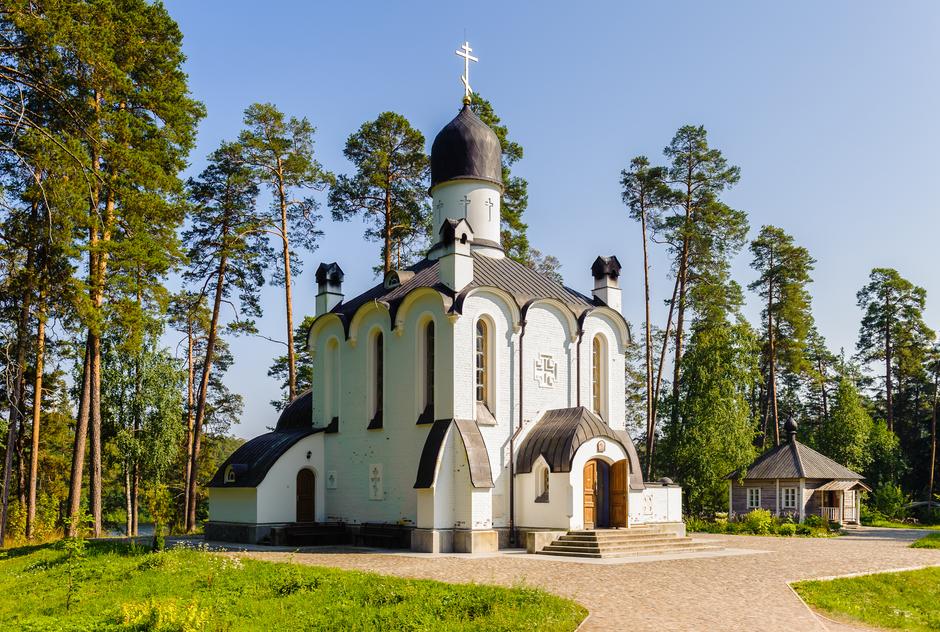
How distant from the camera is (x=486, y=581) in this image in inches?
531

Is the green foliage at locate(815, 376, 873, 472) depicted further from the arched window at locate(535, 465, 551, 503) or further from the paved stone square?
the arched window at locate(535, 465, 551, 503)

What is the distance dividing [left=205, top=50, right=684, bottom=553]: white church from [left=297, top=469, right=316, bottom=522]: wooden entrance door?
0.03 m

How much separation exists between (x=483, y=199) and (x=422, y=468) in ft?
25.4

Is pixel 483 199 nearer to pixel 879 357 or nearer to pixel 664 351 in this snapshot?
pixel 664 351

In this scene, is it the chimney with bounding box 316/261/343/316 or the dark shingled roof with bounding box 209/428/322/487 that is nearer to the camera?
the dark shingled roof with bounding box 209/428/322/487

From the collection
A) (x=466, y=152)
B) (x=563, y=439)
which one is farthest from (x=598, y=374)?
(x=466, y=152)

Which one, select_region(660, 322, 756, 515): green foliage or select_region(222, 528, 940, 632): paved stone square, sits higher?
select_region(660, 322, 756, 515): green foliage

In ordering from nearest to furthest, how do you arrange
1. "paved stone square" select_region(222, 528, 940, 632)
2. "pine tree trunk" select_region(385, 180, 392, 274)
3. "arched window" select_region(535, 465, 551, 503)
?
1. "paved stone square" select_region(222, 528, 940, 632)
2. "arched window" select_region(535, 465, 551, 503)
3. "pine tree trunk" select_region(385, 180, 392, 274)

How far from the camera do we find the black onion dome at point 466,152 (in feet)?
76.7

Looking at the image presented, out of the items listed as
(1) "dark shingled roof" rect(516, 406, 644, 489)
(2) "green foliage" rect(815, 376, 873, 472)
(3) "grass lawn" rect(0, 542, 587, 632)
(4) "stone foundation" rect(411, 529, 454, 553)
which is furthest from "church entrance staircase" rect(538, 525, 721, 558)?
(2) "green foliage" rect(815, 376, 873, 472)

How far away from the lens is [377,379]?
71.9 feet

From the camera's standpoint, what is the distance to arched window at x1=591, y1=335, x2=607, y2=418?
2212 centimetres

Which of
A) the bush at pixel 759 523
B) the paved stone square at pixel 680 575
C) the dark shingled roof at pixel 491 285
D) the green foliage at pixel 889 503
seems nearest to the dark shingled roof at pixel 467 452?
the paved stone square at pixel 680 575

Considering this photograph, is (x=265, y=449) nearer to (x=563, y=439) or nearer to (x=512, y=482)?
(x=512, y=482)
